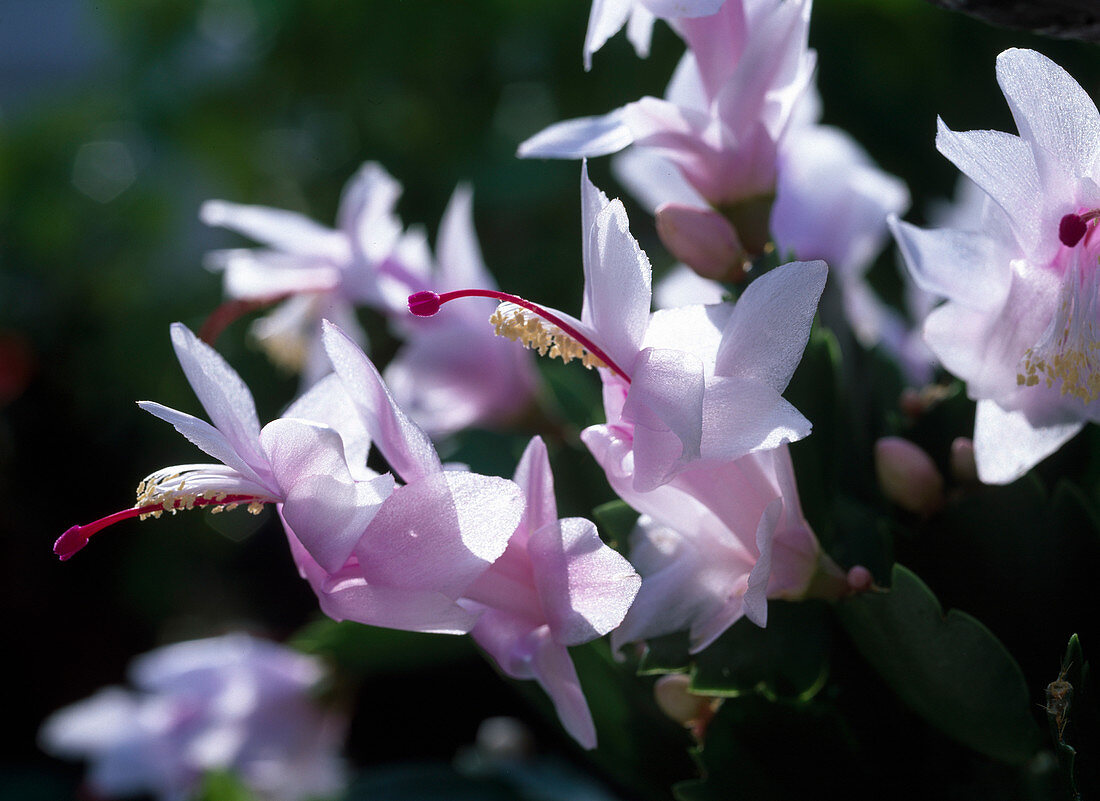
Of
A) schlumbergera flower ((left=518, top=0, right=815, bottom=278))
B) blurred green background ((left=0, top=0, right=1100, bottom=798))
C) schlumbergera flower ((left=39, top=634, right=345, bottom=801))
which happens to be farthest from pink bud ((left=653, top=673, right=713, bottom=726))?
blurred green background ((left=0, top=0, right=1100, bottom=798))

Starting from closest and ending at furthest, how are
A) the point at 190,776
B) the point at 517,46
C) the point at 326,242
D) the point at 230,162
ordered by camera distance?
1. the point at 326,242
2. the point at 190,776
3. the point at 517,46
4. the point at 230,162

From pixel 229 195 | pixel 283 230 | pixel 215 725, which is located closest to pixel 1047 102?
pixel 283 230

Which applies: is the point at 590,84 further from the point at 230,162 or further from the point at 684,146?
the point at 684,146

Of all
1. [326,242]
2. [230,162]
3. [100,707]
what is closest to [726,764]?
[326,242]

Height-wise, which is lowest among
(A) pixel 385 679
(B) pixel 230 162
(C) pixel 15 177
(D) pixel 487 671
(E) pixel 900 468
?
(A) pixel 385 679

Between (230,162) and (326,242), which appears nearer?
(326,242)
